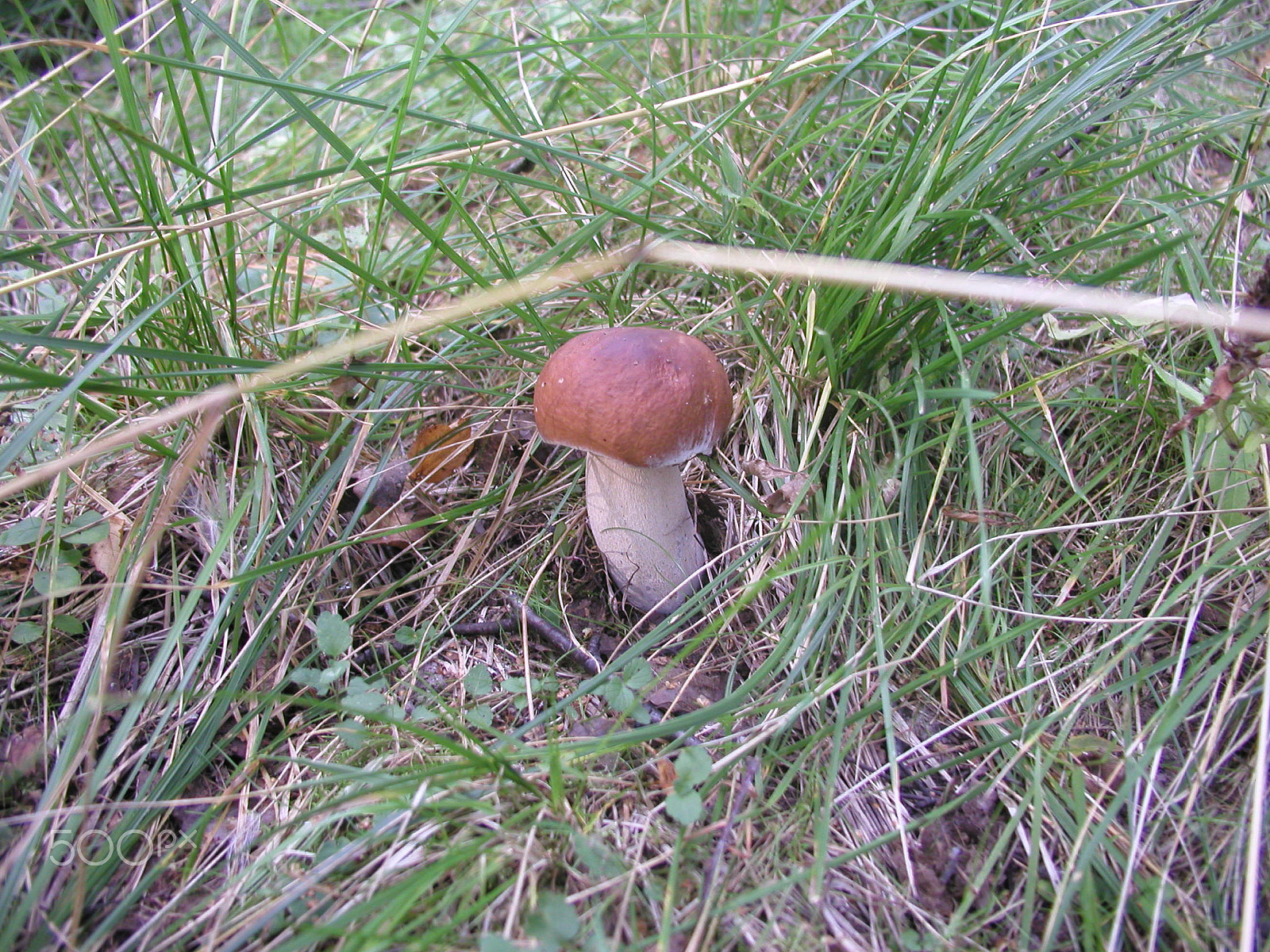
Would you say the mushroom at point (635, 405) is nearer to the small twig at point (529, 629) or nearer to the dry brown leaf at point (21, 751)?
the small twig at point (529, 629)

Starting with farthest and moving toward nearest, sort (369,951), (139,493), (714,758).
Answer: (139,493) < (714,758) < (369,951)

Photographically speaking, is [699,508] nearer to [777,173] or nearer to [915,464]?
[915,464]

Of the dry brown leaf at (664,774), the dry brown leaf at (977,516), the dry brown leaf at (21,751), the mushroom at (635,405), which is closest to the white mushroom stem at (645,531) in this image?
the mushroom at (635,405)

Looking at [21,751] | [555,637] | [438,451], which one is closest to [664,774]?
[555,637]

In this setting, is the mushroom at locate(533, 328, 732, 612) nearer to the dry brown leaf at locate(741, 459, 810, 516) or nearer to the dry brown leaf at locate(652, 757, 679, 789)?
the dry brown leaf at locate(741, 459, 810, 516)

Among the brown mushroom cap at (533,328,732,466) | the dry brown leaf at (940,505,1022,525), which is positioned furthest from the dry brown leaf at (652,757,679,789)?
the dry brown leaf at (940,505,1022,525)

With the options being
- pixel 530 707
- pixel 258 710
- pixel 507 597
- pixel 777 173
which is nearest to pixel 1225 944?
pixel 530 707
